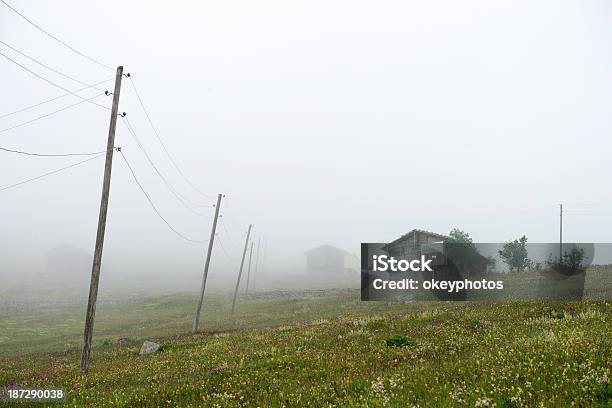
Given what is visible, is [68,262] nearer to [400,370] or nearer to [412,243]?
[412,243]

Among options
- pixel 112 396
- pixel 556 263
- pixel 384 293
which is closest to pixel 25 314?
pixel 384 293

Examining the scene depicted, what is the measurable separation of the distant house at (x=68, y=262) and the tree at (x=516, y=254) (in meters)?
165

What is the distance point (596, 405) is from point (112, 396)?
10.6 meters

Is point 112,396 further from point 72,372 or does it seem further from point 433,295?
point 433,295

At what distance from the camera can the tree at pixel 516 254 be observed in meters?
63.7

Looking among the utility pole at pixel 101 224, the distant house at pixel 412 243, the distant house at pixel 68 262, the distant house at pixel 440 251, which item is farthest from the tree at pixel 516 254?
the distant house at pixel 68 262

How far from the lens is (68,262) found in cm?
18250

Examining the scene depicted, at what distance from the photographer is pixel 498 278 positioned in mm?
50469

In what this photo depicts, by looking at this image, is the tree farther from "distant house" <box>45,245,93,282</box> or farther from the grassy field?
"distant house" <box>45,245,93,282</box>

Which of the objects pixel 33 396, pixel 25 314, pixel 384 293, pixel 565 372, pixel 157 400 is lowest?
pixel 25 314

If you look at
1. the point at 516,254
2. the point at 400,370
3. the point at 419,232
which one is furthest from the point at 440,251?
the point at 400,370

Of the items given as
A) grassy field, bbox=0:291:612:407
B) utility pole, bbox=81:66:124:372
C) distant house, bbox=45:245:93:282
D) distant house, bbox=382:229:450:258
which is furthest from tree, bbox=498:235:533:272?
distant house, bbox=45:245:93:282

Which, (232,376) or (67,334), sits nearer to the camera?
(232,376)

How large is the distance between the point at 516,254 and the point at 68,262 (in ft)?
615
